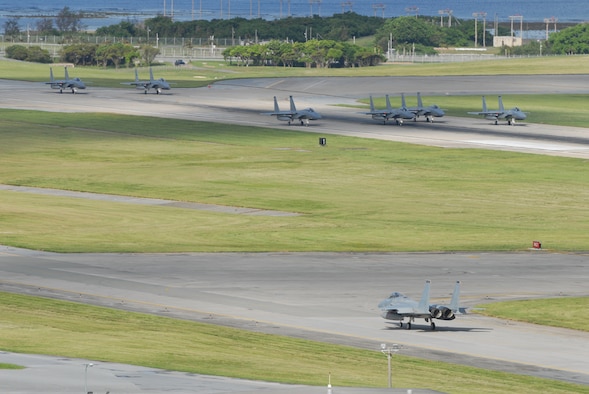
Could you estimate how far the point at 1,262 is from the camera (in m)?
78.2

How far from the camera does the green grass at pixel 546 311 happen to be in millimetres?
63881

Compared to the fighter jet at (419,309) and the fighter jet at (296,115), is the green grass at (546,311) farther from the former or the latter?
the fighter jet at (296,115)

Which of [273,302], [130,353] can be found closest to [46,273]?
[273,302]

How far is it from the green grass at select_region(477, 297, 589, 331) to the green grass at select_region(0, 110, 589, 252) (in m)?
18.6

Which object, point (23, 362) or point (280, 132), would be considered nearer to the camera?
point (23, 362)

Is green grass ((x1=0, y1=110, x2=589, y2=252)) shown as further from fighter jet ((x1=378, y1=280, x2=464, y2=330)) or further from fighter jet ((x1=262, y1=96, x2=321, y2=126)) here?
fighter jet ((x1=378, y1=280, x2=464, y2=330))

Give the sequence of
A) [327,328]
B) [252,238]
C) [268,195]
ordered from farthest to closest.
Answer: [268,195]
[252,238]
[327,328]

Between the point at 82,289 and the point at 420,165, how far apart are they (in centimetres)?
7005

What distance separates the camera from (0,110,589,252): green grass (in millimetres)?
89750

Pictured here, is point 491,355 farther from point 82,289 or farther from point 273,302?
point 82,289

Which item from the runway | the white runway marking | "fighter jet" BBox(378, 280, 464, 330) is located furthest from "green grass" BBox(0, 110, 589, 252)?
"fighter jet" BBox(378, 280, 464, 330)

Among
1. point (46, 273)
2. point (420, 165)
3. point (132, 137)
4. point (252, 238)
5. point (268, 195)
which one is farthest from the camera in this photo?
point (132, 137)

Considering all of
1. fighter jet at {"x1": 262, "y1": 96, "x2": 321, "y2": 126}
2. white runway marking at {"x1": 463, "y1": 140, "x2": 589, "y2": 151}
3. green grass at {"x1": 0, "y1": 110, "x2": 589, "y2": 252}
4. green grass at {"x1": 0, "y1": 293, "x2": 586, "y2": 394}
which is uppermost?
fighter jet at {"x1": 262, "y1": 96, "x2": 321, "y2": 126}

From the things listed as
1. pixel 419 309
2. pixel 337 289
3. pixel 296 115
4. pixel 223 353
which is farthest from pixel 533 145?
pixel 223 353
